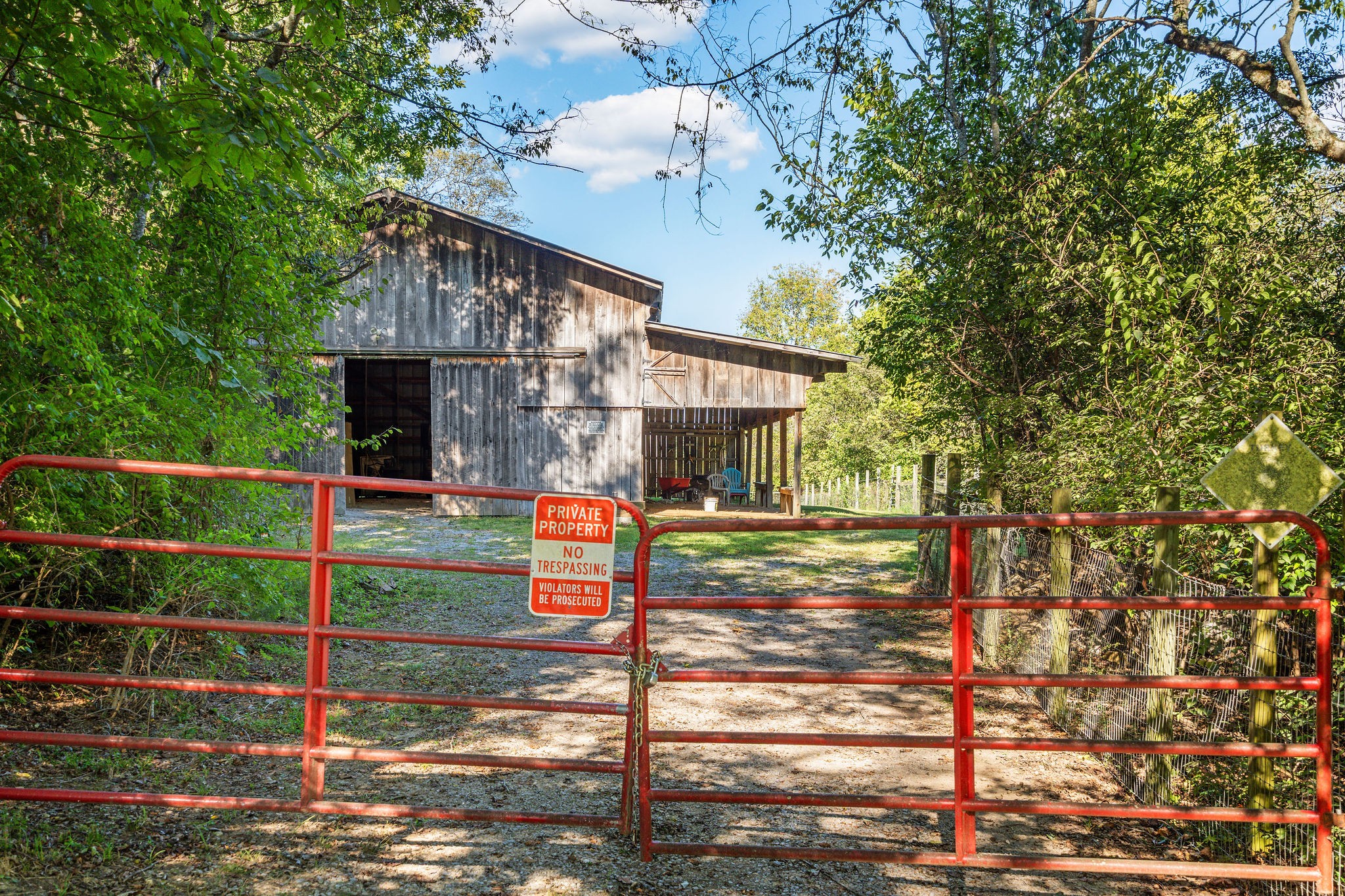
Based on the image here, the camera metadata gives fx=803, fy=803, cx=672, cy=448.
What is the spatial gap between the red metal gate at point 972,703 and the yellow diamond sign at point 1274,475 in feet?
2.02

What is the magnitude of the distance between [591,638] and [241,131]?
5.97 meters

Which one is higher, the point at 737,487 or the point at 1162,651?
the point at 737,487

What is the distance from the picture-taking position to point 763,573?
1191 cm

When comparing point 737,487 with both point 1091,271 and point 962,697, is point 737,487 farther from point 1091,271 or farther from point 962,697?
point 962,697

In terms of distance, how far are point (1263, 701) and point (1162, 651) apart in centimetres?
78

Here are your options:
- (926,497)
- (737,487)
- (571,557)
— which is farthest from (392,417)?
(571,557)

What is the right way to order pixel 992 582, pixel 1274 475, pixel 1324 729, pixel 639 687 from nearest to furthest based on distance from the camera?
pixel 1324 729
pixel 639 687
pixel 1274 475
pixel 992 582

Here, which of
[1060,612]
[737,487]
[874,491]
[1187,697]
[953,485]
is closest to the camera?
[1187,697]

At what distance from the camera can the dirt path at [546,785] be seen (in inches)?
138

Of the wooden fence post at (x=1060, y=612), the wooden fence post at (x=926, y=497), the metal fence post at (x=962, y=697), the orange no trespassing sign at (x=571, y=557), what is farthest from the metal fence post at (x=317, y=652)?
the wooden fence post at (x=926, y=497)

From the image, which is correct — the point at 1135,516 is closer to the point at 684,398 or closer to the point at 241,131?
the point at 241,131

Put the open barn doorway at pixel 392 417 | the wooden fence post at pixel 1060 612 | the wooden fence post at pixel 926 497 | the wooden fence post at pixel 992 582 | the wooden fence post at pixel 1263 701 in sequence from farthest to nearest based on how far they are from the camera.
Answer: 1. the open barn doorway at pixel 392 417
2. the wooden fence post at pixel 926 497
3. the wooden fence post at pixel 992 582
4. the wooden fence post at pixel 1060 612
5. the wooden fence post at pixel 1263 701

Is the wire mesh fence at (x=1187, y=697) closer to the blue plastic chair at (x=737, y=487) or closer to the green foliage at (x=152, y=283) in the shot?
the green foliage at (x=152, y=283)

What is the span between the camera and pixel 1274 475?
391cm
